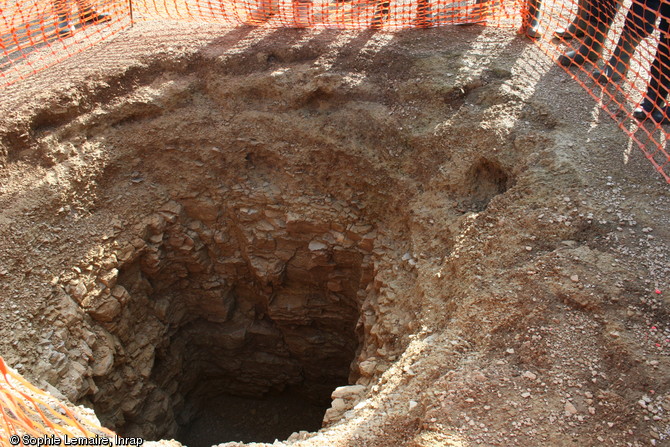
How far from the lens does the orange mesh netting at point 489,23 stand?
3.84 metres

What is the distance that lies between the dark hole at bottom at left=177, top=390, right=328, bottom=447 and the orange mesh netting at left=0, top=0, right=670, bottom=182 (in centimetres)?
419

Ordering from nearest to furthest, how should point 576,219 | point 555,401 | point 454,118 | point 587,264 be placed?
point 555,401, point 587,264, point 576,219, point 454,118

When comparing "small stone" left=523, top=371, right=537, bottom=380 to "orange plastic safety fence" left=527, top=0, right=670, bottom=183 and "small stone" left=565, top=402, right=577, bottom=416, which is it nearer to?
"small stone" left=565, top=402, right=577, bottom=416

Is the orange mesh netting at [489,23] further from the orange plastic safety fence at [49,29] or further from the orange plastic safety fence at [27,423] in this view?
the orange plastic safety fence at [27,423]

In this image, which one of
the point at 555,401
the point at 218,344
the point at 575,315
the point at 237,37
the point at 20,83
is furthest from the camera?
the point at 218,344

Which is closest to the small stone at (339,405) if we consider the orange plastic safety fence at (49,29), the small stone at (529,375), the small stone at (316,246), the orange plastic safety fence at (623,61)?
the small stone at (529,375)

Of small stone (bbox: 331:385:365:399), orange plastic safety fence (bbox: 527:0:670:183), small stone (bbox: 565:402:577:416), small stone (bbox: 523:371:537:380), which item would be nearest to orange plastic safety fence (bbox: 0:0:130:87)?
small stone (bbox: 331:385:365:399)

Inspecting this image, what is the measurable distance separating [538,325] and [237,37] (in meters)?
3.93

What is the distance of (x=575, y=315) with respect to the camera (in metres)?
2.76

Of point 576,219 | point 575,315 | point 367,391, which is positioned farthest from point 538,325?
point 367,391

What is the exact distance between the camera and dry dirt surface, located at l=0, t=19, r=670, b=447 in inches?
105

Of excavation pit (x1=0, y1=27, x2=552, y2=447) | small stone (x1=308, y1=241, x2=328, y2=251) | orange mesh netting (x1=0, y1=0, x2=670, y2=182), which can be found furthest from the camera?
small stone (x1=308, y1=241, x2=328, y2=251)

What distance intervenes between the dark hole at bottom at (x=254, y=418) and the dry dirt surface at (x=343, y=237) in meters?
0.15

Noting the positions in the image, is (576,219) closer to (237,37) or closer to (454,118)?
(454,118)
